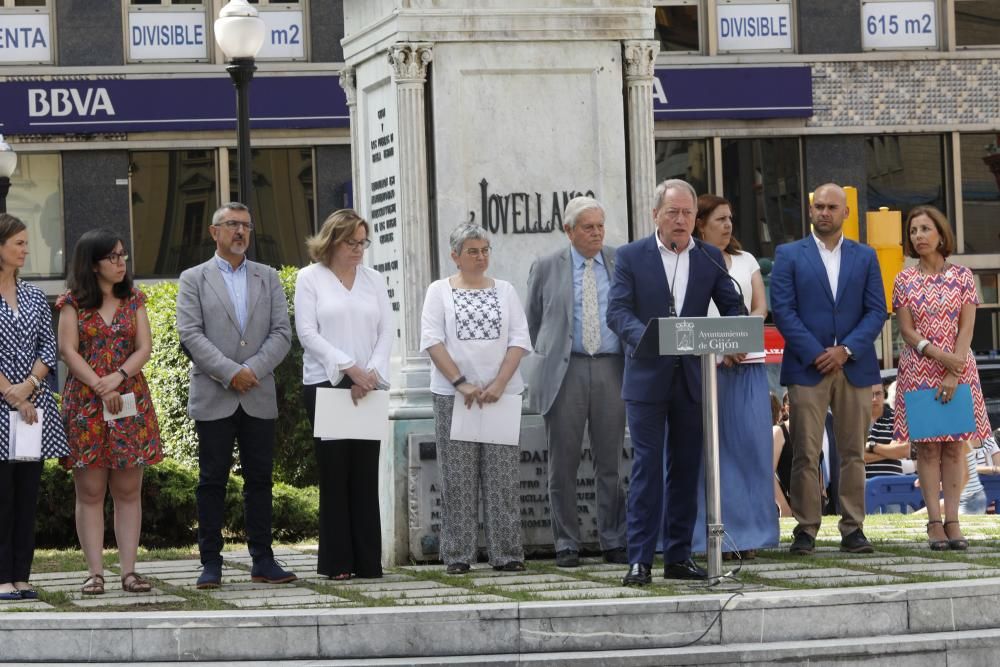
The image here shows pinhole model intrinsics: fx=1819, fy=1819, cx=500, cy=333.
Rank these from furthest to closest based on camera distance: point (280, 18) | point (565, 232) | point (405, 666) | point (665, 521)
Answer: point (280, 18) < point (565, 232) < point (665, 521) < point (405, 666)

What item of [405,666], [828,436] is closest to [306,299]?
[405,666]

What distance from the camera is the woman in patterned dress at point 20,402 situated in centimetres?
947

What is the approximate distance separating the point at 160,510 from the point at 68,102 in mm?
15212

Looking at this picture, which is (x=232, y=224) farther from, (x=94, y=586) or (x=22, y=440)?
(x=94, y=586)

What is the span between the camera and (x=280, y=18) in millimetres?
28234

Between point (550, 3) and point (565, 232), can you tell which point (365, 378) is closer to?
point (565, 232)

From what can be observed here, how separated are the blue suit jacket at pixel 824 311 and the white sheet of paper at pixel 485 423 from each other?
67.6 inches

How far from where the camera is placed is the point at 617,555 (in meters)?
10.6

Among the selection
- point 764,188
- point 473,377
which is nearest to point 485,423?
point 473,377

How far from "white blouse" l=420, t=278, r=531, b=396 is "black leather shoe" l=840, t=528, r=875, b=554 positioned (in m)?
2.16

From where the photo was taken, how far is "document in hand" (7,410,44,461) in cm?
942

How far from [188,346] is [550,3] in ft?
10.9

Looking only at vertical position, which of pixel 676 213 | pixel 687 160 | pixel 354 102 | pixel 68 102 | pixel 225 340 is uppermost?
pixel 68 102

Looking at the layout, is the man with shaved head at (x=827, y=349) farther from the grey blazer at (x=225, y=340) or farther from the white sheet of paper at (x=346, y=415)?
the grey blazer at (x=225, y=340)
